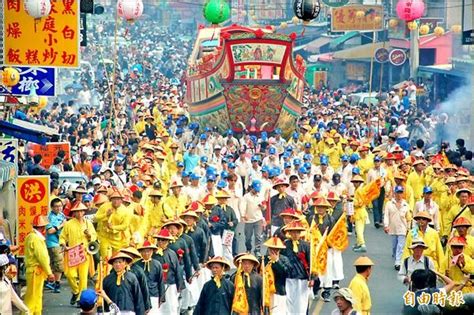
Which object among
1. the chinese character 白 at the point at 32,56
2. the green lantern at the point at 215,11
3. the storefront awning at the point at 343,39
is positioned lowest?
the storefront awning at the point at 343,39

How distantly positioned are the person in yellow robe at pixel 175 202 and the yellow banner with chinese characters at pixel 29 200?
7.18 feet

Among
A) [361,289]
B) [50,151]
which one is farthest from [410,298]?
[50,151]

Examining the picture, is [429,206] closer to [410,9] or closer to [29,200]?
[29,200]

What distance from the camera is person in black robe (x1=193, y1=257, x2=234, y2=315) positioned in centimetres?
1734

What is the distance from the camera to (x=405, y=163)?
28359 millimetres

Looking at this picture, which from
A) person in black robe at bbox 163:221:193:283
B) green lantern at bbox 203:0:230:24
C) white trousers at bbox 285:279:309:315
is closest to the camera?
white trousers at bbox 285:279:309:315

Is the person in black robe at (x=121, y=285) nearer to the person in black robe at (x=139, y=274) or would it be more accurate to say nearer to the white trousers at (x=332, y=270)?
the person in black robe at (x=139, y=274)

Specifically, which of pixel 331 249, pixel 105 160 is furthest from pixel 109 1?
pixel 331 249

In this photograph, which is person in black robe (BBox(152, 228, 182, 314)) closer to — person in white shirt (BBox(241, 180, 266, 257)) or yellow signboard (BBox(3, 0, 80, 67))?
yellow signboard (BBox(3, 0, 80, 67))

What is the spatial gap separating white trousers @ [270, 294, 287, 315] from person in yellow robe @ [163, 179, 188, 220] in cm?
476

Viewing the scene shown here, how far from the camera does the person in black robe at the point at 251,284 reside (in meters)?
17.6

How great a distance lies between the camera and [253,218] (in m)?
25.5

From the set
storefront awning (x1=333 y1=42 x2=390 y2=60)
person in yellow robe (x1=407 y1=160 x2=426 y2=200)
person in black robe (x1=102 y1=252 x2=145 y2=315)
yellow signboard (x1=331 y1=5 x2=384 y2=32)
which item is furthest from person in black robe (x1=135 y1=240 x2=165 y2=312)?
storefront awning (x1=333 y1=42 x2=390 y2=60)

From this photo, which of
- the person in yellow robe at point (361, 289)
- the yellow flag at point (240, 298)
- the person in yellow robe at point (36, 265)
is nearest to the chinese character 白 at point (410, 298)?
the person in yellow robe at point (361, 289)
